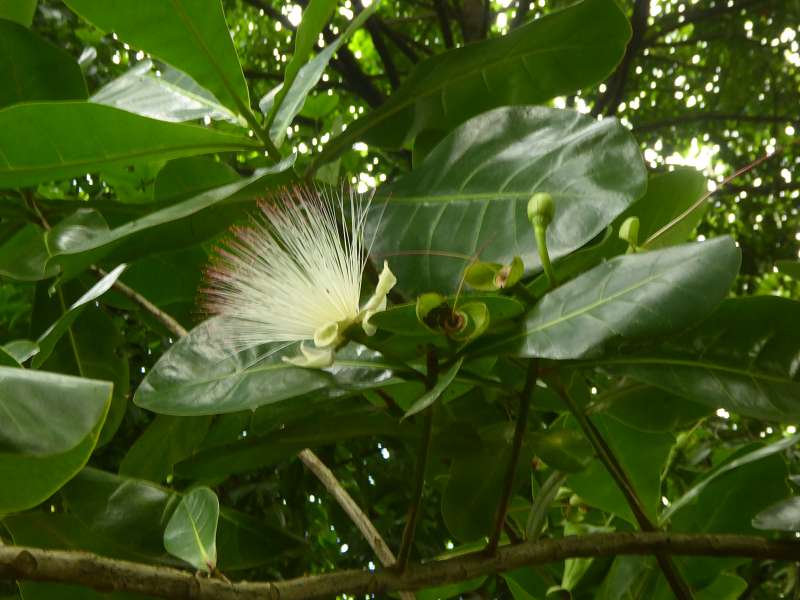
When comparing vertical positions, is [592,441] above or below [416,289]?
below

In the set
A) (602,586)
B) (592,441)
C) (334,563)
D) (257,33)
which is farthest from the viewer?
(257,33)

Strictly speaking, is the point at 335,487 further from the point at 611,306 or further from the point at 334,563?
the point at 334,563

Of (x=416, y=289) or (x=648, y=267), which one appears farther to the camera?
(x=416, y=289)

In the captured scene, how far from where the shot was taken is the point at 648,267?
1.51 feet

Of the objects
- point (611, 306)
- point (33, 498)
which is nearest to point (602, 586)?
point (611, 306)

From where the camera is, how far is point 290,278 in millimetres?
565

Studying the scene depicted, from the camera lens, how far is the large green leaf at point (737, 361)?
0.53m

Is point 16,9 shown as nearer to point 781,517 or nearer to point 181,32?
point 181,32

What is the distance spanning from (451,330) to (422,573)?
0.13m

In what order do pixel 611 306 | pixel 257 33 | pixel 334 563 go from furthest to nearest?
pixel 257 33 < pixel 334 563 < pixel 611 306

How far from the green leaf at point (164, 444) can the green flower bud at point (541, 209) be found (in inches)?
14.7

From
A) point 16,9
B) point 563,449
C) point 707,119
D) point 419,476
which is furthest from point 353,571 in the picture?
point 707,119

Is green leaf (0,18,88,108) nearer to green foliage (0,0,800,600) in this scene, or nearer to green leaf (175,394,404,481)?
green foliage (0,0,800,600)

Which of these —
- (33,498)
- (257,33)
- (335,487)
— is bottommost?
(335,487)
